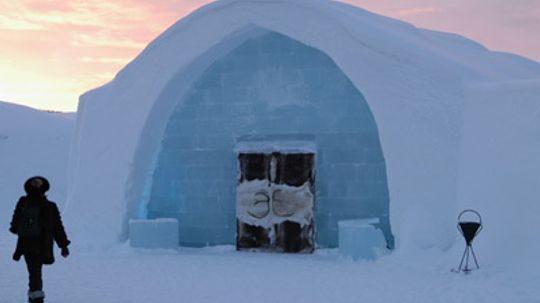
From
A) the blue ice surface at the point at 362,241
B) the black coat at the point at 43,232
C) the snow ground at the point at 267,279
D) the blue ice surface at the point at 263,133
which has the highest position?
the blue ice surface at the point at 263,133

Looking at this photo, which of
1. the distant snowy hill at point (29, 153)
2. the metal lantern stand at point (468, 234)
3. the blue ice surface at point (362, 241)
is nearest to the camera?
the metal lantern stand at point (468, 234)

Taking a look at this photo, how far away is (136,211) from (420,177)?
4.71 meters

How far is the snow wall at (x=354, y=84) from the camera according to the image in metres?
10.8

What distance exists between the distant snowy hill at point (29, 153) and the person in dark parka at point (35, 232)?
13061mm

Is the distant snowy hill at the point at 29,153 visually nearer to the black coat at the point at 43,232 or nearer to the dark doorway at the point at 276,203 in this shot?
the dark doorway at the point at 276,203

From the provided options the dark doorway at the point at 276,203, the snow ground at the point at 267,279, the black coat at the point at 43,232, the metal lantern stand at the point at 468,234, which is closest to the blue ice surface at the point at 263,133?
the dark doorway at the point at 276,203

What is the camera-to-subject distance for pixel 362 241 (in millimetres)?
10781

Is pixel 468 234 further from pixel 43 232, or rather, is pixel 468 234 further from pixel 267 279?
pixel 43 232

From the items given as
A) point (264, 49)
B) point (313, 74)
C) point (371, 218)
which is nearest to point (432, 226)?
point (371, 218)

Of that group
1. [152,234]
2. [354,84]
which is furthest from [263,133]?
[152,234]

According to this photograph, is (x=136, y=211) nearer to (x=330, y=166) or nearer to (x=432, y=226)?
(x=330, y=166)

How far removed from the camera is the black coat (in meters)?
7.04

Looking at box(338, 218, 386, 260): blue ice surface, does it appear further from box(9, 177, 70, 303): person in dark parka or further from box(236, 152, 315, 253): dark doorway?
box(9, 177, 70, 303): person in dark parka

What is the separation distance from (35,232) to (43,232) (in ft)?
0.29
